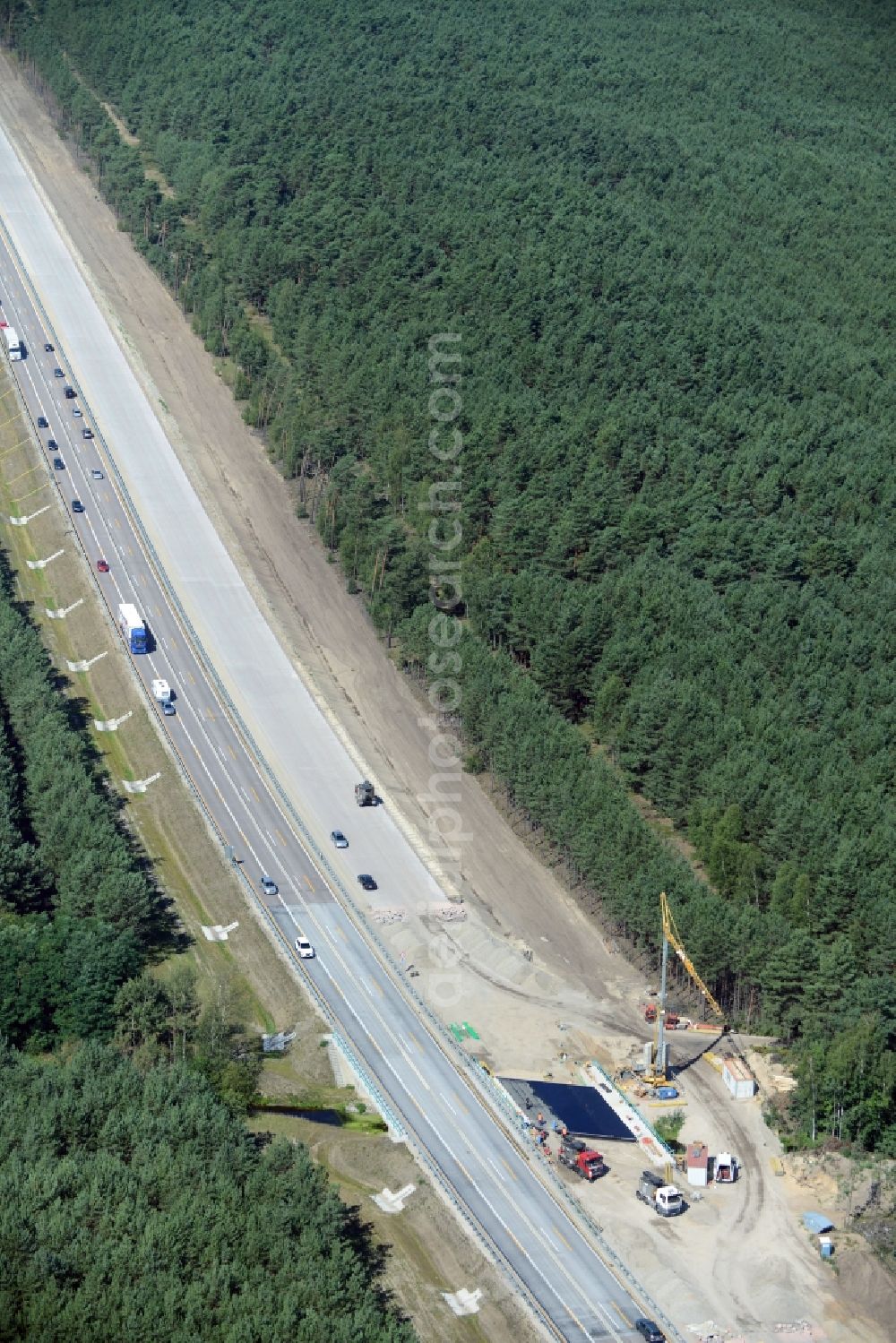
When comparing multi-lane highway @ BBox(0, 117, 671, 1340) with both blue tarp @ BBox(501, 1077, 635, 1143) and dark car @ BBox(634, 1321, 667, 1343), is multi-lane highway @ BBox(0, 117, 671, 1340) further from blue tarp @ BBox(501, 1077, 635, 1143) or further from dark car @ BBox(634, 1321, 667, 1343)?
blue tarp @ BBox(501, 1077, 635, 1143)

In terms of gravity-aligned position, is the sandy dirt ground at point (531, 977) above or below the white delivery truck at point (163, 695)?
above

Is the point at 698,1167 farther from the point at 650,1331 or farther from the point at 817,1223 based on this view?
the point at 650,1331

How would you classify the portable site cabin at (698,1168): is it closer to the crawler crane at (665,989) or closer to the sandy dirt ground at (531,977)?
the sandy dirt ground at (531,977)

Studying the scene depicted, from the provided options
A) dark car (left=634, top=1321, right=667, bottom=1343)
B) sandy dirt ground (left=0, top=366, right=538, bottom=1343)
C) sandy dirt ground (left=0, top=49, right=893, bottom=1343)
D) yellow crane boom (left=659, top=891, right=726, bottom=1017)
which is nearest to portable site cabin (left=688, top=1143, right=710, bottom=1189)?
sandy dirt ground (left=0, top=49, right=893, bottom=1343)

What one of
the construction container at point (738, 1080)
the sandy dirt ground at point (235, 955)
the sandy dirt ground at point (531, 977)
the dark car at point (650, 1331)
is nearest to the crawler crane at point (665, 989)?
the sandy dirt ground at point (531, 977)

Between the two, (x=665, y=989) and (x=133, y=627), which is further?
(x=133, y=627)

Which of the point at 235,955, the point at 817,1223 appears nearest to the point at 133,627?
the point at 235,955
